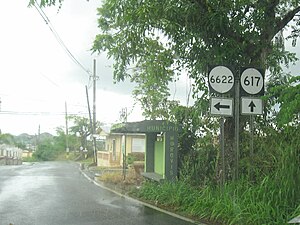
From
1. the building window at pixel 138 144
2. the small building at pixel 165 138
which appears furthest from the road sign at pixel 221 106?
the building window at pixel 138 144

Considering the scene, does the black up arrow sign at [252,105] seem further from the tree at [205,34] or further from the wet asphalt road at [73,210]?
the wet asphalt road at [73,210]

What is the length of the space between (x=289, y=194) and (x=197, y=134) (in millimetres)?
6614

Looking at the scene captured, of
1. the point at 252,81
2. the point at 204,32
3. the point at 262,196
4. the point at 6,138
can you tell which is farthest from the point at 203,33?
the point at 6,138

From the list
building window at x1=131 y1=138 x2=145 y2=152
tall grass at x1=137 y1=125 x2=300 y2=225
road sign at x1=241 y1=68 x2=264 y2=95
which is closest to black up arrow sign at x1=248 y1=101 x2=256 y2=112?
road sign at x1=241 y1=68 x2=264 y2=95

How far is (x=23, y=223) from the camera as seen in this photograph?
29.1 ft

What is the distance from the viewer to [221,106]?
9461mm

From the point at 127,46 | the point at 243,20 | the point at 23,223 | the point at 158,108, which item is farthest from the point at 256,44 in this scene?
the point at 158,108

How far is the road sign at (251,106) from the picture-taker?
373 inches

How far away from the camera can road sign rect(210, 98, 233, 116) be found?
9.40 metres

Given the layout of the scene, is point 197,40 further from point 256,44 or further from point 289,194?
point 289,194

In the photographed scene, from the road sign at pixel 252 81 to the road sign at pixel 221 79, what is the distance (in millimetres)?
335

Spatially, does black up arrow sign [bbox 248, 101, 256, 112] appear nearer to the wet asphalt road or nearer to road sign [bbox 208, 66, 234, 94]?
road sign [bbox 208, 66, 234, 94]

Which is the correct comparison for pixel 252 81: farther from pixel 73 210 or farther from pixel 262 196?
pixel 73 210

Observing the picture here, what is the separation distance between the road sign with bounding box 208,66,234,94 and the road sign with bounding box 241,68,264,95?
34cm
